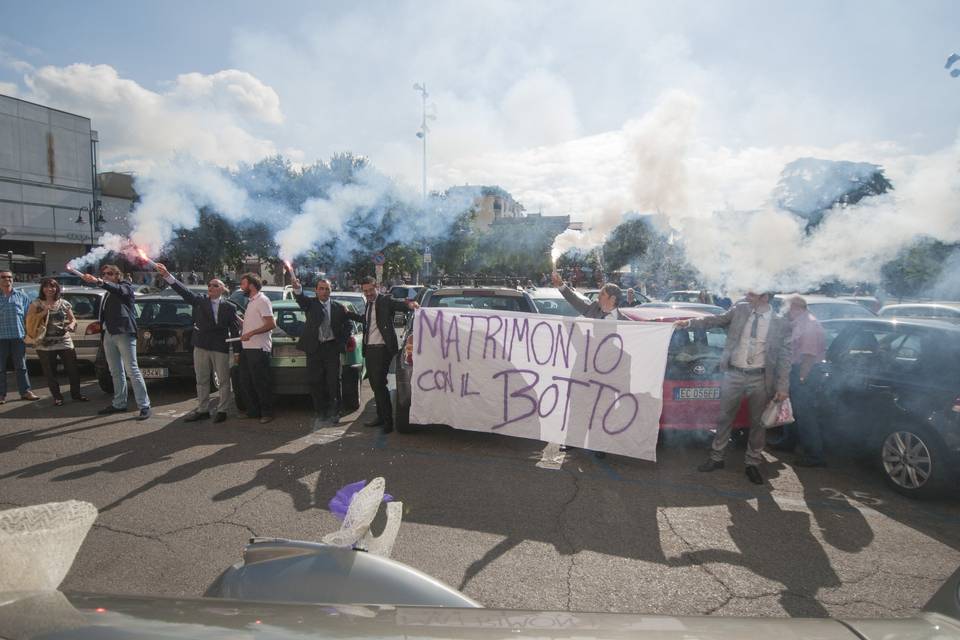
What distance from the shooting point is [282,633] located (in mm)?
1194

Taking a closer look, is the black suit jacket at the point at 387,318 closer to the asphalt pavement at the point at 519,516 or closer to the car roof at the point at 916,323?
the asphalt pavement at the point at 519,516

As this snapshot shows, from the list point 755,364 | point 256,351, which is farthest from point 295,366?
point 755,364

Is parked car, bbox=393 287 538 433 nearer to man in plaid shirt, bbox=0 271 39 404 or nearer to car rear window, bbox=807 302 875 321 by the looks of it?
man in plaid shirt, bbox=0 271 39 404

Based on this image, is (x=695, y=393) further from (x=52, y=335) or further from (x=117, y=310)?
(x=52, y=335)

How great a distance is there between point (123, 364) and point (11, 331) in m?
1.98

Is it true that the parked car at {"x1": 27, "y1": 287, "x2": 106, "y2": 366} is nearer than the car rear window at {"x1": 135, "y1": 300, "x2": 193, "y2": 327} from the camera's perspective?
No

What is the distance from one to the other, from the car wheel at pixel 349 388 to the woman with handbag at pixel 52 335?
3.95m

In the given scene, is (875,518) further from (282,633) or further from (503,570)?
(282,633)

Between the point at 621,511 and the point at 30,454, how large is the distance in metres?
6.02

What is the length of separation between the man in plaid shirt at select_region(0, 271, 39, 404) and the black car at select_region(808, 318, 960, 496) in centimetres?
1053

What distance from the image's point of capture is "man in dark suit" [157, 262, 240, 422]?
277 inches

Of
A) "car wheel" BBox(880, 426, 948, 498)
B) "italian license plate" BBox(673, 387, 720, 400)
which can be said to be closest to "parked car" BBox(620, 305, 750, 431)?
"italian license plate" BBox(673, 387, 720, 400)

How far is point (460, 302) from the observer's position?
694 cm

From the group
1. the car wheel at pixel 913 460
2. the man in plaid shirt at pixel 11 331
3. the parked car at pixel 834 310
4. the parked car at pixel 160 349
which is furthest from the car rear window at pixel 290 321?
the parked car at pixel 834 310
